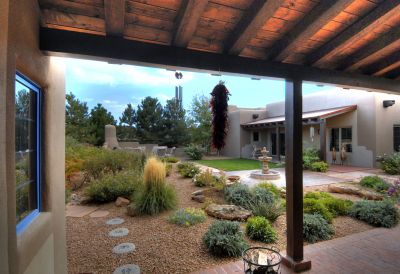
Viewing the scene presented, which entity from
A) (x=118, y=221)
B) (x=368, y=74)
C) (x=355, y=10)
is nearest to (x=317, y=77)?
(x=355, y=10)

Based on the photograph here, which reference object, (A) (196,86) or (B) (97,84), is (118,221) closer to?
(A) (196,86)

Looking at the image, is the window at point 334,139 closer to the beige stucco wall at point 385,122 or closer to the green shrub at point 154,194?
the beige stucco wall at point 385,122

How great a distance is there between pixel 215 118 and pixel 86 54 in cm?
155

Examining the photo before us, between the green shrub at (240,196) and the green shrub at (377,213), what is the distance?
2.34 m

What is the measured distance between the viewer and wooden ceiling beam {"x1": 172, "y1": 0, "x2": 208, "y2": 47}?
2.07 meters

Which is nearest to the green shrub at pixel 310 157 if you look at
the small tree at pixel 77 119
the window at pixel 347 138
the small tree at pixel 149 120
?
the window at pixel 347 138

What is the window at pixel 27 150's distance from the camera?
1941mm

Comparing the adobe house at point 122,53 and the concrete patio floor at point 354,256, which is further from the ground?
the adobe house at point 122,53

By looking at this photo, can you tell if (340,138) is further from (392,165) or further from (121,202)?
(121,202)

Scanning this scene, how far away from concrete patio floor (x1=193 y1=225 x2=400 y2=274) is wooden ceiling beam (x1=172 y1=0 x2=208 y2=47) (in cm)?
304

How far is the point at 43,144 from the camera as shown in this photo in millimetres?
2426

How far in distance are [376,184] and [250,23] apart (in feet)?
27.5

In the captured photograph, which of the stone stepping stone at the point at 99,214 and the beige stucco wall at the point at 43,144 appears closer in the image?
the beige stucco wall at the point at 43,144

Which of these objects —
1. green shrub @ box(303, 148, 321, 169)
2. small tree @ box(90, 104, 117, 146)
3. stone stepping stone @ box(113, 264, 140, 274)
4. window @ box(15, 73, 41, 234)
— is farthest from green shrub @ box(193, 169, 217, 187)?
small tree @ box(90, 104, 117, 146)
